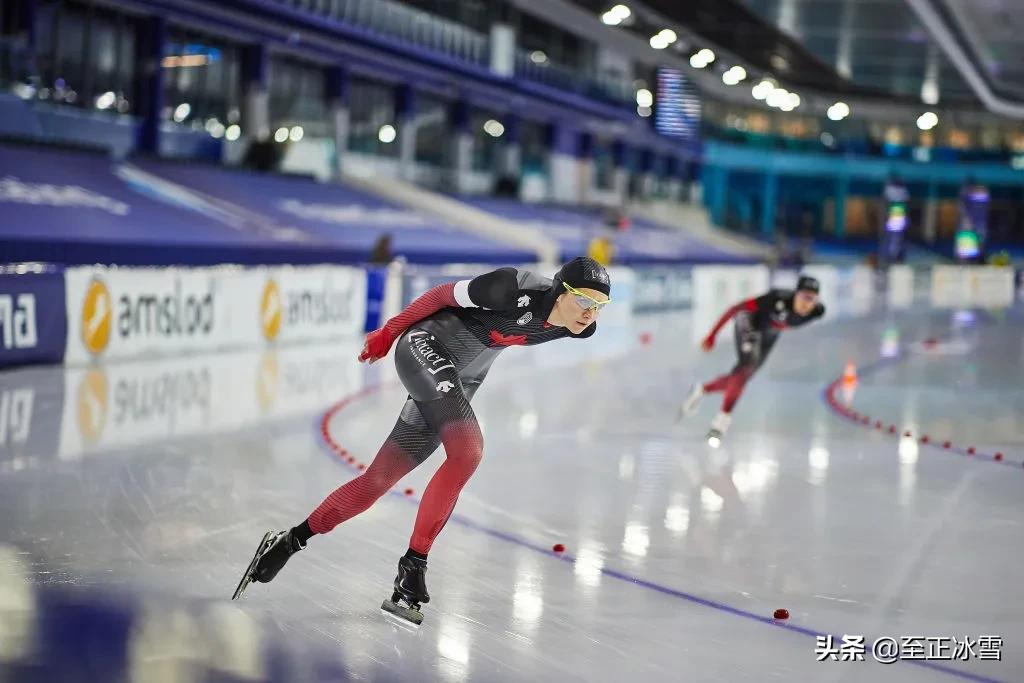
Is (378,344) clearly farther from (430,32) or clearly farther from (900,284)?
(900,284)

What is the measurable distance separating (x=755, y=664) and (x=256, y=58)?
26.4 m

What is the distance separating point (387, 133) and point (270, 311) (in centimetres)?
2073

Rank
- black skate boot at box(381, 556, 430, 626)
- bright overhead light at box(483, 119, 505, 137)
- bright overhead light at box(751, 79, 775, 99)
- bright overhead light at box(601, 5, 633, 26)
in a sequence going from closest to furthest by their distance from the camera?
A: 1. black skate boot at box(381, 556, 430, 626)
2. bright overhead light at box(601, 5, 633, 26)
3. bright overhead light at box(751, 79, 775, 99)
4. bright overhead light at box(483, 119, 505, 137)

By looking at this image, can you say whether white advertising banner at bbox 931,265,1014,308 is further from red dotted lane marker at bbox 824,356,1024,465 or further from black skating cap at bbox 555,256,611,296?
black skating cap at bbox 555,256,611,296

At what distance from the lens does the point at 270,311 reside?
15.2 m

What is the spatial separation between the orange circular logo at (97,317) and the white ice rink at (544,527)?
19.2 inches

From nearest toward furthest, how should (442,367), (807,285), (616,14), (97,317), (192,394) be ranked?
(442,367) < (807,285) < (192,394) < (97,317) < (616,14)

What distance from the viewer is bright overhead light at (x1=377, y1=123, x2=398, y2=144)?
34.9 meters

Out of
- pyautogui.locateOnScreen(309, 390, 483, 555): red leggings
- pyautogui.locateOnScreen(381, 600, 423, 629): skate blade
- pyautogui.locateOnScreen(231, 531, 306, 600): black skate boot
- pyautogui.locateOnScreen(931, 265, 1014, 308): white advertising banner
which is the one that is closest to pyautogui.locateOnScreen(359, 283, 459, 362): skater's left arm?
pyautogui.locateOnScreen(309, 390, 483, 555): red leggings

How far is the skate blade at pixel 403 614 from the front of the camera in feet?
14.6

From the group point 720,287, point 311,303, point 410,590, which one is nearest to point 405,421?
point 410,590

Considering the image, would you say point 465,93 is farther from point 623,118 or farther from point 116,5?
point 116,5

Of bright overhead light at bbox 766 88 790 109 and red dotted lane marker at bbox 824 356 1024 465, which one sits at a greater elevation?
bright overhead light at bbox 766 88 790 109

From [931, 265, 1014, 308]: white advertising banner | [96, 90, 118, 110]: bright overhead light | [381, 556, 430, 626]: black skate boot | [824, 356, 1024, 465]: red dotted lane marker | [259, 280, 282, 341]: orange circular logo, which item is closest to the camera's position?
[381, 556, 430, 626]: black skate boot
